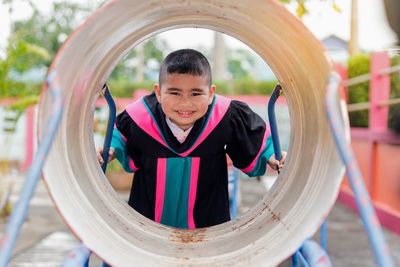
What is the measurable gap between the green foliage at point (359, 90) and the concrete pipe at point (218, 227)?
272 inches

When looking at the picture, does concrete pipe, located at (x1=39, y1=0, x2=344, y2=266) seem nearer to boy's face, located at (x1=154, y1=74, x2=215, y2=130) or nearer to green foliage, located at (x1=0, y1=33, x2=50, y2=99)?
boy's face, located at (x1=154, y1=74, x2=215, y2=130)

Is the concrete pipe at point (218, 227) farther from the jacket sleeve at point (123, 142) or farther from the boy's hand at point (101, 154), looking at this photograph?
the jacket sleeve at point (123, 142)

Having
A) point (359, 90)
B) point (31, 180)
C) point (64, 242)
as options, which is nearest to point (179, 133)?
point (31, 180)

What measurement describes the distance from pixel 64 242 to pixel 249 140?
3562 millimetres

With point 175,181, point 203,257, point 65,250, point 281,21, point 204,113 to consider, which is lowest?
point 65,250

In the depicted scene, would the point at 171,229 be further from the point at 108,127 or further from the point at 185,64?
the point at 185,64

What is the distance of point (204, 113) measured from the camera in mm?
2898

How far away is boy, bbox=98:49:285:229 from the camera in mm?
2834

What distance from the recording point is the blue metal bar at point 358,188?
5.35 ft

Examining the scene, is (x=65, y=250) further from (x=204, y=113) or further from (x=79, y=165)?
(x=79, y=165)

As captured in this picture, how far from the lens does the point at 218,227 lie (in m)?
2.57

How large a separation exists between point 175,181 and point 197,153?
16 cm

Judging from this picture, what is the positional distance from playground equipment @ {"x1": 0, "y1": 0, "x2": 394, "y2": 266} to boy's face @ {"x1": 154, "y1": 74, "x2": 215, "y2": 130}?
0.83ft

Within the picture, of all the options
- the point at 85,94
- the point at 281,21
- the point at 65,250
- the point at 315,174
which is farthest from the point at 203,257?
the point at 65,250
